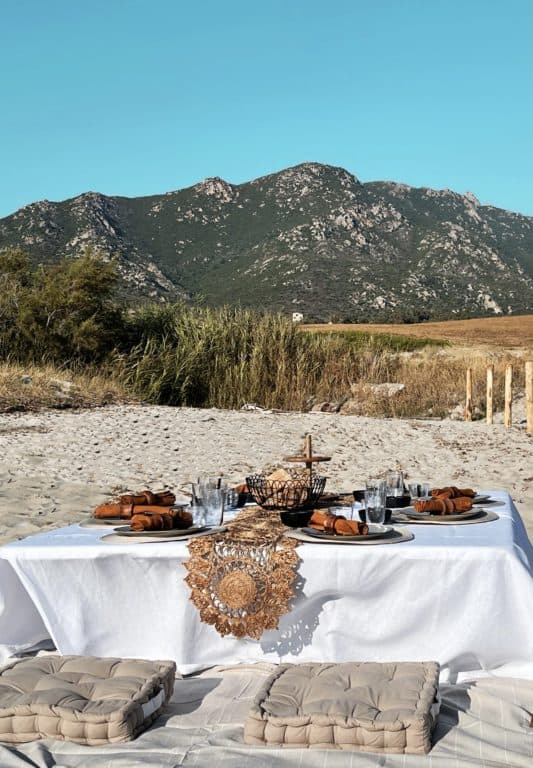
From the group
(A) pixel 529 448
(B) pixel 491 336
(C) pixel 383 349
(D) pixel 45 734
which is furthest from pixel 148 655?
(B) pixel 491 336

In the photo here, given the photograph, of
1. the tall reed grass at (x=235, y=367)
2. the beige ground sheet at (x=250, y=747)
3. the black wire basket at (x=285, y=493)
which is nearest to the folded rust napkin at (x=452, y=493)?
the black wire basket at (x=285, y=493)

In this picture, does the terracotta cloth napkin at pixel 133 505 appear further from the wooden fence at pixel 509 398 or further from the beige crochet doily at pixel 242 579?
the wooden fence at pixel 509 398

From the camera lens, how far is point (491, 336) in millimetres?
45719

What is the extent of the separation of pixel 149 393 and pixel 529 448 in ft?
21.7

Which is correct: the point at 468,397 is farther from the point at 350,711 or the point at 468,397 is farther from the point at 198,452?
the point at 350,711

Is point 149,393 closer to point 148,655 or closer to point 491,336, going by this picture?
point 148,655

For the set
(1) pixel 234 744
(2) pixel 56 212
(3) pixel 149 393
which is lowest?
(1) pixel 234 744

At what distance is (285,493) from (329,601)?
1.70 ft

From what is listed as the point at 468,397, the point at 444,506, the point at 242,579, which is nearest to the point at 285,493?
the point at 242,579

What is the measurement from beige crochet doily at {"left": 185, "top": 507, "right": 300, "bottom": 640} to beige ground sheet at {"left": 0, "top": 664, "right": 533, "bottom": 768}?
0.26 m

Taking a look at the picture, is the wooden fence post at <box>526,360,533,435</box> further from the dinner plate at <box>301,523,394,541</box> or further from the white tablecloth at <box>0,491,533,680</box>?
the dinner plate at <box>301,523,394,541</box>

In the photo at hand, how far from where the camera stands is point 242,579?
12.0ft

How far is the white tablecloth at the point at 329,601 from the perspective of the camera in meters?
3.52

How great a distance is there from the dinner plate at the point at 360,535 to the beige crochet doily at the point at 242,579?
94mm
